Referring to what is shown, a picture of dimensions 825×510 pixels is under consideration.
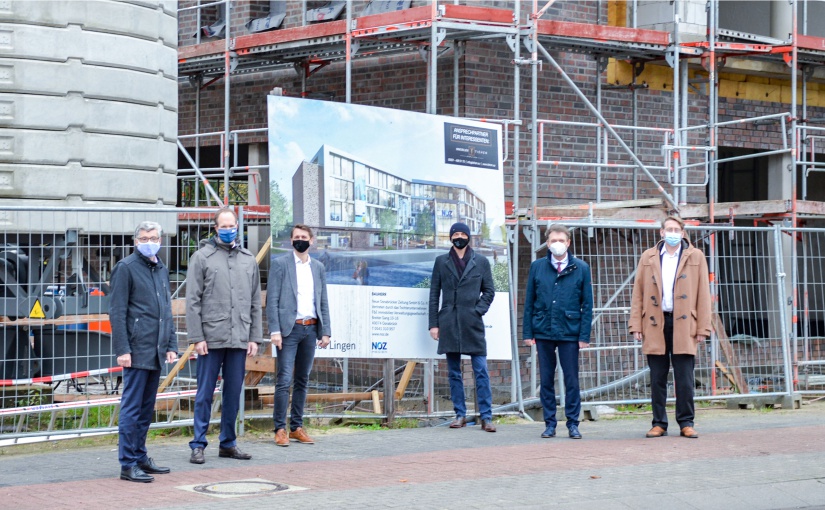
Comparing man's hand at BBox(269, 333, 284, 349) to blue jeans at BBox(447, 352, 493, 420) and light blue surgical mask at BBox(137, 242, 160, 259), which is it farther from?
blue jeans at BBox(447, 352, 493, 420)

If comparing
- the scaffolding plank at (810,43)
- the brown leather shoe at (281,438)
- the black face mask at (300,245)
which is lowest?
the brown leather shoe at (281,438)

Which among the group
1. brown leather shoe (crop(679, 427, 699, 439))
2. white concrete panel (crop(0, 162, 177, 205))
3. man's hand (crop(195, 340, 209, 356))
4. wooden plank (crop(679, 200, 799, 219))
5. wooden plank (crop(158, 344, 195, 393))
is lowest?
brown leather shoe (crop(679, 427, 699, 439))

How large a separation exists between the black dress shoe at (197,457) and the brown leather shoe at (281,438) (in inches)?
38.8

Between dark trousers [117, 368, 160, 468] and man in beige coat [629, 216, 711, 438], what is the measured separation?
14.7 feet

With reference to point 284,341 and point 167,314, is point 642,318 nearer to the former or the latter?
point 284,341

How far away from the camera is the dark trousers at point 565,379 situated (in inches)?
426

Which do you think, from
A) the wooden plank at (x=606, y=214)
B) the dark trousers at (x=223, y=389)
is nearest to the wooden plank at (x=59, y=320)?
the dark trousers at (x=223, y=389)

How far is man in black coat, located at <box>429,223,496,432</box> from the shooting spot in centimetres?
1097

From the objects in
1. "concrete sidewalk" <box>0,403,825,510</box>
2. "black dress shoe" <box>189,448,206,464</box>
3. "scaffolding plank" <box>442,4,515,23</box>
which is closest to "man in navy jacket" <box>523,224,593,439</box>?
"concrete sidewalk" <box>0,403,825,510</box>

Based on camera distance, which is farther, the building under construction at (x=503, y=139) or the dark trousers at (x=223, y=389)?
the building under construction at (x=503, y=139)

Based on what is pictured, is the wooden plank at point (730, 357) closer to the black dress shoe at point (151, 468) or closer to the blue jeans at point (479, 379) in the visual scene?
the blue jeans at point (479, 379)

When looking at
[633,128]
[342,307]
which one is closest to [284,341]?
[342,307]

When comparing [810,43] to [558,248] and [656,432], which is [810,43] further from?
[656,432]

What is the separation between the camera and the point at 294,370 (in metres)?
10.2
